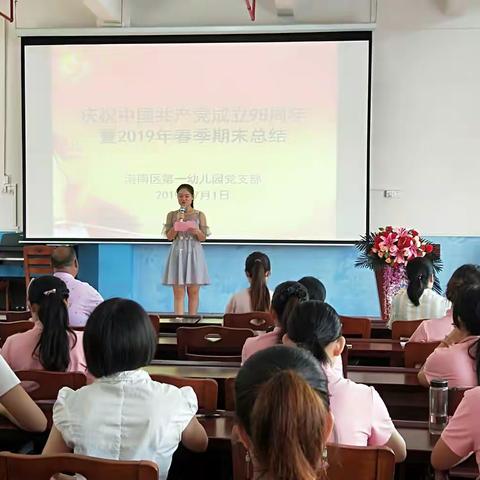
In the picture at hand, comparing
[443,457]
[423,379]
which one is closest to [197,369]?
[423,379]

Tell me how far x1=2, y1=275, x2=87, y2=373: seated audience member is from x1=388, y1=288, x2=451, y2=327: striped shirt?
2038 millimetres

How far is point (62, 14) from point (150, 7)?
0.98 metres

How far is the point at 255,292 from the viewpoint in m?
4.52

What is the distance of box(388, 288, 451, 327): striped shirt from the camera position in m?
4.12

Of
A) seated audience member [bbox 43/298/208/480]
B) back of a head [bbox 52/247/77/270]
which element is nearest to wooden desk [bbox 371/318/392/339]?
back of a head [bbox 52/247/77/270]

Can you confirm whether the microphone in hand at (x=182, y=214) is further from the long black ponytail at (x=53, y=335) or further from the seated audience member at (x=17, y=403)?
the seated audience member at (x=17, y=403)

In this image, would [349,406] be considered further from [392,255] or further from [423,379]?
[392,255]

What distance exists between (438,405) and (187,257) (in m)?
4.48

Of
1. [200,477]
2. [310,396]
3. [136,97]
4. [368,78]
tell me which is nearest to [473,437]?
[310,396]

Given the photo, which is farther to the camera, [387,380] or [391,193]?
[391,193]

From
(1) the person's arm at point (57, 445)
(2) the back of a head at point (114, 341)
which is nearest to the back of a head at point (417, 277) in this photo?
(2) the back of a head at point (114, 341)

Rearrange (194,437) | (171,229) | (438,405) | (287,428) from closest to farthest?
1. (287,428)
2. (194,437)
3. (438,405)
4. (171,229)

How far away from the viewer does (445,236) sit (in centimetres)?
732

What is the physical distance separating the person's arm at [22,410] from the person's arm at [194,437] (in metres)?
0.44
